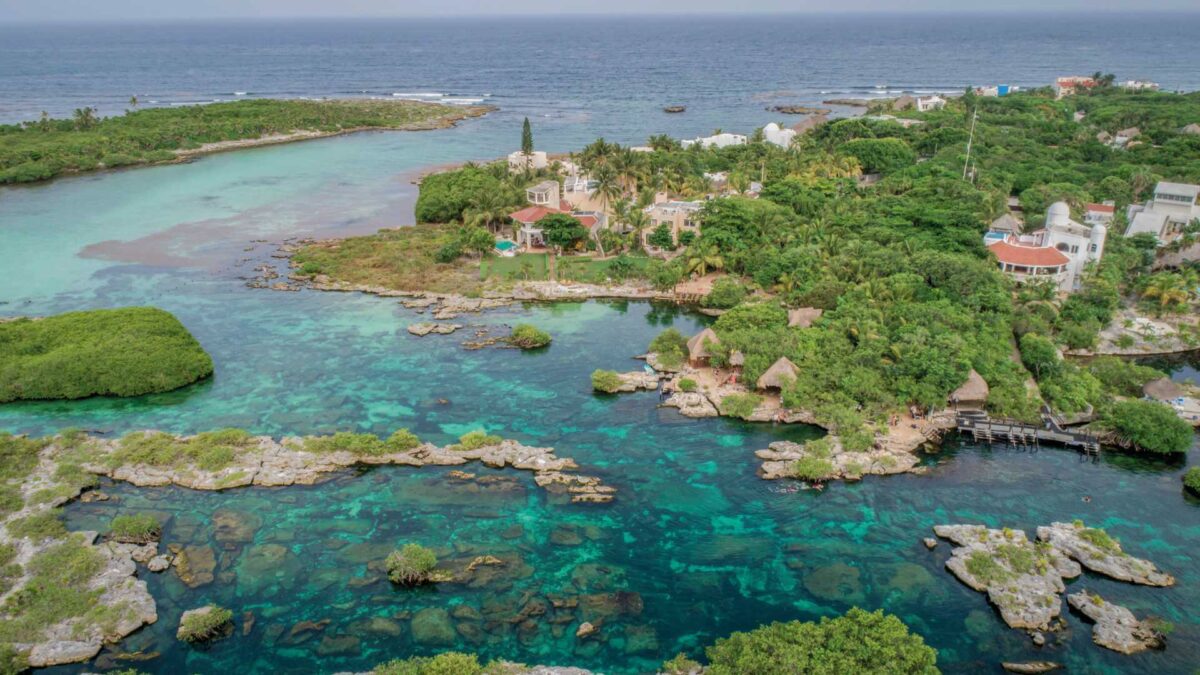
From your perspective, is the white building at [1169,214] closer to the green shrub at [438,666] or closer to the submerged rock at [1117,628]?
the submerged rock at [1117,628]

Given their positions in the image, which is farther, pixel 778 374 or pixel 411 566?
pixel 778 374

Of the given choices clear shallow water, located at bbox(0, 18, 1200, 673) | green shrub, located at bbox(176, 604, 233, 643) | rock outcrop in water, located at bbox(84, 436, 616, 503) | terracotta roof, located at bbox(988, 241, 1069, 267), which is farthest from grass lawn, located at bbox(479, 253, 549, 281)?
green shrub, located at bbox(176, 604, 233, 643)

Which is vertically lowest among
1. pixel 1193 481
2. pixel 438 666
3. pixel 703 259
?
pixel 438 666

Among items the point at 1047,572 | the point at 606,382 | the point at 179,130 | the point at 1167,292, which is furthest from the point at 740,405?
the point at 179,130

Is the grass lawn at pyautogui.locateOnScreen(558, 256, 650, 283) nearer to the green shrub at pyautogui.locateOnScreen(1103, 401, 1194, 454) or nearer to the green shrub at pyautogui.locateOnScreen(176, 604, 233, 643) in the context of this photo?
the green shrub at pyautogui.locateOnScreen(1103, 401, 1194, 454)

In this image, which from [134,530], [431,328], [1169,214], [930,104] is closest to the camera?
[134,530]

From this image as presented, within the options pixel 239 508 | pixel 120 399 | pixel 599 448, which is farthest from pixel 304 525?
pixel 120 399

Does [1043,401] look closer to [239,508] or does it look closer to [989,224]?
[989,224]

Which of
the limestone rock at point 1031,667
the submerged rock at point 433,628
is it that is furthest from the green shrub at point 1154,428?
the submerged rock at point 433,628

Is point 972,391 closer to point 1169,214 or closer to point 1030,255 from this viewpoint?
point 1030,255
